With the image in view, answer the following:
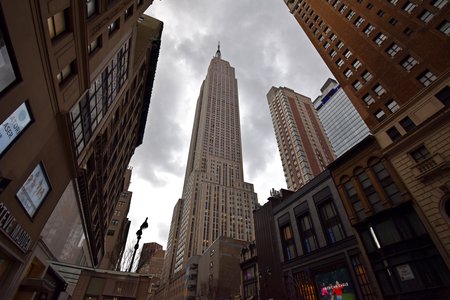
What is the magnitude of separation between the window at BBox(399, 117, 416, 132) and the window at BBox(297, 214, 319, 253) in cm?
1499

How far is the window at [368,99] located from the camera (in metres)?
30.3

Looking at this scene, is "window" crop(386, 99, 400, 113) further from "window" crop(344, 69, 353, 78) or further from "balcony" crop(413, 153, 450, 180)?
"balcony" crop(413, 153, 450, 180)

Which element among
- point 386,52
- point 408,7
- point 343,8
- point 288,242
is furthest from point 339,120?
point 288,242

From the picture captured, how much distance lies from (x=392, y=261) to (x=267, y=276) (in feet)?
62.2

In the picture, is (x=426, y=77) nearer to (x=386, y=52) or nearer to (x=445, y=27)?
(x=445, y=27)

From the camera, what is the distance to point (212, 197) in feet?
440

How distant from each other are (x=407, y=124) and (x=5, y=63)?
29644 millimetres

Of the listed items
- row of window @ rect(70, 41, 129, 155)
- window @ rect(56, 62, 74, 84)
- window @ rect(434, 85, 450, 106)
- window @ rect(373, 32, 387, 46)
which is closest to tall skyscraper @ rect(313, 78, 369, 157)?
window @ rect(373, 32, 387, 46)

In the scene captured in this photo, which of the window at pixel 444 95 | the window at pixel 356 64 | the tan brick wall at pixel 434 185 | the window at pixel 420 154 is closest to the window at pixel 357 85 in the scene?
the window at pixel 356 64

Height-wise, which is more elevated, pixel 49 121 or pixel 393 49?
pixel 393 49

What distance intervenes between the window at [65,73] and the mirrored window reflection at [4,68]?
144 inches

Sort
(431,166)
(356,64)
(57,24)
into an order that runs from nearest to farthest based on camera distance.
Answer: (57,24)
(431,166)
(356,64)

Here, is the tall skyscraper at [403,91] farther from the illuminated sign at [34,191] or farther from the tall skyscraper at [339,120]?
the tall skyscraper at [339,120]

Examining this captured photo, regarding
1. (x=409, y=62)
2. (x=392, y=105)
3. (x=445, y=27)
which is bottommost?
(x=392, y=105)
